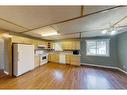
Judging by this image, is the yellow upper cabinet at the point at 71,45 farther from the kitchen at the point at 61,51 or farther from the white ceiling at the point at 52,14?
the white ceiling at the point at 52,14

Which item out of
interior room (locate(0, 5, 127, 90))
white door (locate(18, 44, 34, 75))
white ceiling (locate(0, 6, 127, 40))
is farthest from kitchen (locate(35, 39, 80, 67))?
white ceiling (locate(0, 6, 127, 40))

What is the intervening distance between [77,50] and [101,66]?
203 centimetres

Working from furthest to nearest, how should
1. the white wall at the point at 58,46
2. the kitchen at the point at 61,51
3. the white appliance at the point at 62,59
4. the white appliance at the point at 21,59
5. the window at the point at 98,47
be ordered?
the white wall at the point at 58,46 → the white appliance at the point at 62,59 → the kitchen at the point at 61,51 → the window at the point at 98,47 → the white appliance at the point at 21,59

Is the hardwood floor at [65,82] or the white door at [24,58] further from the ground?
the white door at [24,58]

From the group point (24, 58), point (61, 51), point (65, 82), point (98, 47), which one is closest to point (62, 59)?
point (61, 51)

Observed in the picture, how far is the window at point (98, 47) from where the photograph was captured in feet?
20.8

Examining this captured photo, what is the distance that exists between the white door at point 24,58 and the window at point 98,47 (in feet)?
13.3

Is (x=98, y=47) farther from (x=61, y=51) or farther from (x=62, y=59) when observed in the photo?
(x=61, y=51)

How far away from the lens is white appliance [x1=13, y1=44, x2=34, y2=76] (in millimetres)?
4316

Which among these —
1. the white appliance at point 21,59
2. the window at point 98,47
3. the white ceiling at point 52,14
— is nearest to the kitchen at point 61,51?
the window at point 98,47

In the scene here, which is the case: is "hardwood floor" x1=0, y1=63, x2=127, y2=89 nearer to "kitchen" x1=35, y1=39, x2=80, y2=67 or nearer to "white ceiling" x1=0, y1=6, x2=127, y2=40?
"white ceiling" x1=0, y1=6, x2=127, y2=40

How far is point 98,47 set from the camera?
6.72m

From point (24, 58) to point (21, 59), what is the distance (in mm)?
233
